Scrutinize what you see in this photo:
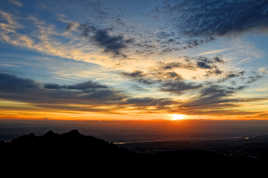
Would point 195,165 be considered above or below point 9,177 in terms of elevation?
below

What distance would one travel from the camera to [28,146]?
61.7m

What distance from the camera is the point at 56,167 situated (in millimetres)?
53125

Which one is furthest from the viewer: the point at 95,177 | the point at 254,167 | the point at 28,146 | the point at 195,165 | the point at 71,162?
the point at 254,167

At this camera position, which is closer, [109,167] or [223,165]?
[109,167]

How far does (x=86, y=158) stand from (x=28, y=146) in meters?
18.4

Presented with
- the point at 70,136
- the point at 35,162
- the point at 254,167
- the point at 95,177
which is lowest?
the point at 254,167

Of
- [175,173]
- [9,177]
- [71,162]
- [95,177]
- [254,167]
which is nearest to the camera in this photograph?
[9,177]

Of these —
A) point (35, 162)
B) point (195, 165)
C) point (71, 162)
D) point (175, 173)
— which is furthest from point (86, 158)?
point (195, 165)

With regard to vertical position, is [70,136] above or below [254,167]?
above

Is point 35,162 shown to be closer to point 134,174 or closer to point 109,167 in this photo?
point 109,167

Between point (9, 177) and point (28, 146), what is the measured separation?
662 inches

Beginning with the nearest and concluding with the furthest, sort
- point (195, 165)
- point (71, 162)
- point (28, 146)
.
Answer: point (71, 162)
point (28, 146)
point (195, 165)

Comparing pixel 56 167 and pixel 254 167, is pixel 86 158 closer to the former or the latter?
pixel 56 167

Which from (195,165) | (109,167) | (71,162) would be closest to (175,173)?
(195,165)
